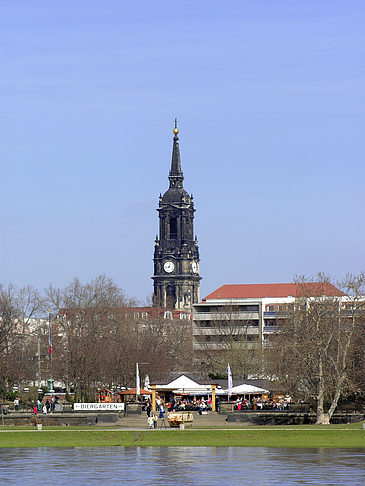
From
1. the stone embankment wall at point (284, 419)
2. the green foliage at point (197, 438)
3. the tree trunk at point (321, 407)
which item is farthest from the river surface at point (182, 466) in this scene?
the stone embankment wall at point (284, 419)

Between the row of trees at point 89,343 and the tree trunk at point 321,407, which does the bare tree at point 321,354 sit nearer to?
the tree trunk at point 321,407

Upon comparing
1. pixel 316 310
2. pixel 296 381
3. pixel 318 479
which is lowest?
pixel 318 479

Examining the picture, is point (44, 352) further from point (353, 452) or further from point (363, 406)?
point (353, 452)

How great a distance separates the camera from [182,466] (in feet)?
158

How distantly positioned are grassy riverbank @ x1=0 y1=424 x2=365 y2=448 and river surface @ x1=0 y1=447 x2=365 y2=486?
285cm

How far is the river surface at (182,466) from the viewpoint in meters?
43.3

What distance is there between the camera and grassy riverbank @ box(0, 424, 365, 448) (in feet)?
197

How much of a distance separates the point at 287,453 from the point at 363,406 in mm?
32198

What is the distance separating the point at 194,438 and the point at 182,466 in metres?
15.9

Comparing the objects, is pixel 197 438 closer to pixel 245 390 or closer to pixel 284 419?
pixel 284 419

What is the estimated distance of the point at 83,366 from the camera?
109 meters

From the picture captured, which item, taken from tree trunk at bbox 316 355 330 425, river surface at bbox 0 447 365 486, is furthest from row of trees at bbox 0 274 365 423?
river surface at bbox 0 447 365 486

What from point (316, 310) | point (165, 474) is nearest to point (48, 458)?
point (165, 474)

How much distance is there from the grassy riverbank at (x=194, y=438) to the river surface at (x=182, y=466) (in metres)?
2.85
